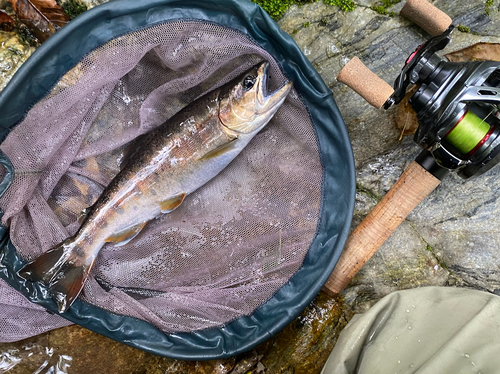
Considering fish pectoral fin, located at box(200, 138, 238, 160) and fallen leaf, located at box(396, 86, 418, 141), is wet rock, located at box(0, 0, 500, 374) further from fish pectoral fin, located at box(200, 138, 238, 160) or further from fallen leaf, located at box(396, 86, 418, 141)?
fish pectoral fin, located at box(200, 138, 238, 160)

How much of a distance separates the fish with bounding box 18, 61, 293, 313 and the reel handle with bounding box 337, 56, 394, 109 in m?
0.43

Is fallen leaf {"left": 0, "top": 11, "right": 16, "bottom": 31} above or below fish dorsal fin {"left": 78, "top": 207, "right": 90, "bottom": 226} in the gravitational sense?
above

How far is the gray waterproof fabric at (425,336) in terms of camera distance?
5.41 ft

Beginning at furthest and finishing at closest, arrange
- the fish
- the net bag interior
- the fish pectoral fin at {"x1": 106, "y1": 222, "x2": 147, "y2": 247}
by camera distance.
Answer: the fish pectoral fin at {"x1": 106, "y1": 222, "x2": 147, "y2": 247}, the fish, the net bag interior

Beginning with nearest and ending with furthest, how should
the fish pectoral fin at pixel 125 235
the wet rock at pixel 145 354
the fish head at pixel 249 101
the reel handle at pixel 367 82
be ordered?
the reel handle at pixel 367 82
the fish head at pixel 249 101
the fish pectoral fin at pixel 125 235
the wet rock at pixel 145 354

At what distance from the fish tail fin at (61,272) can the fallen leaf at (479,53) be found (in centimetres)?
264

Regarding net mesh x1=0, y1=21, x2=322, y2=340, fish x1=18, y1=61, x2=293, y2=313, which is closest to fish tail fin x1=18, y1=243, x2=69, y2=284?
fish x1=18, y1=61, x2=293, y2=313

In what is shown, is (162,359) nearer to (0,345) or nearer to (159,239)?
(159,239)

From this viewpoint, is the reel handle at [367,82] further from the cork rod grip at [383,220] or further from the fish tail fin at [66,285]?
the fish tail fin at [66,285]

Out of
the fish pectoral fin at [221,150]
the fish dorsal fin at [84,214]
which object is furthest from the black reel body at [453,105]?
the fish dorsal fin at [84,214]

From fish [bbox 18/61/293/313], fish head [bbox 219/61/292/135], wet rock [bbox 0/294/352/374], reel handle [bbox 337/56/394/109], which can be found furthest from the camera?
wet rock [bbox 0/294/352/374]

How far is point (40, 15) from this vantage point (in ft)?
7.94

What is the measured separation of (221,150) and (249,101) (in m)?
0.35

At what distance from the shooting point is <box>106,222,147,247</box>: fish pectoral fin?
7.45 feet
